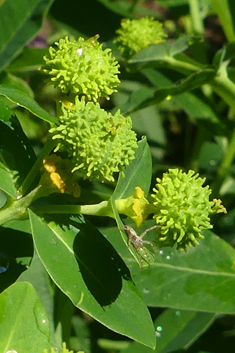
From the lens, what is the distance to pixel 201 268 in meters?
1.55

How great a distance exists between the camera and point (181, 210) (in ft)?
3.25

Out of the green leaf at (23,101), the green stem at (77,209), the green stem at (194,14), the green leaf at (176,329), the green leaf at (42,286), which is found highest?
the green leaf at (23,101)

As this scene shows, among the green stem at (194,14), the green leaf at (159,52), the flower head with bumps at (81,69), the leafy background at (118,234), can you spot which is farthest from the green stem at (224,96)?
the flower head with bumps at (81,69)

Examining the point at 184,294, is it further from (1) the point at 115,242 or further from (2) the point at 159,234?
(2) the point at 159,234

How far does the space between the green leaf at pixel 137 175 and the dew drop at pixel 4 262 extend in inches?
12.6

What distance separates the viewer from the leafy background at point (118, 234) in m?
1.03

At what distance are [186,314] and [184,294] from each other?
1.00ft

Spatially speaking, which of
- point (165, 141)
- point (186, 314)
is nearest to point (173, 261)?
point (186, 314)

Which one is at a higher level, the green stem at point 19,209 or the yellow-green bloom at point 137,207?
the green stem at point 19,209

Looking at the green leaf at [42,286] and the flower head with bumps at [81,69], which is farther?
the green leaf at [42,286]

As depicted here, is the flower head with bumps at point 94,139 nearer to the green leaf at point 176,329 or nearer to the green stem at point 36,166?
the green stem at point 36,166

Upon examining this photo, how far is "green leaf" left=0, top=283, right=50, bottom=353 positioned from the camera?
1.01 m

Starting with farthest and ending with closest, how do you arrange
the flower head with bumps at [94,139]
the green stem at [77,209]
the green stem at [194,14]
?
the green stem at [194,14] < the green stem at [77,209] < the flower head with bumps at [94,139]

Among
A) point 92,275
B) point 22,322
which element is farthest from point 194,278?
point 22,322
